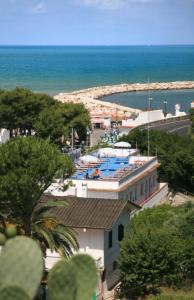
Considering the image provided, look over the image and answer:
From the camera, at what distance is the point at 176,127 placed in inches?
1905

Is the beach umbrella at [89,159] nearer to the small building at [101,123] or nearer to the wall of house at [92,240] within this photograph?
the wall of house at [92,240]

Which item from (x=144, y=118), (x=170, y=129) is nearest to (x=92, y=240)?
(x=170, y=129)

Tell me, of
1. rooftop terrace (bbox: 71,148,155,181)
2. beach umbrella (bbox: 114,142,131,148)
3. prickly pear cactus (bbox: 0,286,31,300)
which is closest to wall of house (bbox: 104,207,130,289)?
rooftop terrace (bbox: 71,148,155,181)

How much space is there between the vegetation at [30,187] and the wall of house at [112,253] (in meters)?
3.21

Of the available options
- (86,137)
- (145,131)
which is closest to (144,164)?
(145,131)

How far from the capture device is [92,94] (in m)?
125

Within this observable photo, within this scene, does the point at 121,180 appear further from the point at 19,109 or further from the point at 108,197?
the point at 19,109

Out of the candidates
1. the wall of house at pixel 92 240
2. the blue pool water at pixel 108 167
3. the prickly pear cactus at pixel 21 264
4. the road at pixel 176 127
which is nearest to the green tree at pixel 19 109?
the road at pixel 176 127

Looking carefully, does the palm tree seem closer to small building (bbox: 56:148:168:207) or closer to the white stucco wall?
small building (bbox: 56:148:168:207)

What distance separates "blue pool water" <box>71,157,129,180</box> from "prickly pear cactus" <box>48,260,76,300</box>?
20.5 m

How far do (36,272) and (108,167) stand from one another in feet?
77.3

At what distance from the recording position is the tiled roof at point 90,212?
→ 1967 cm

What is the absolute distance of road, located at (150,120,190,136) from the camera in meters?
45.6

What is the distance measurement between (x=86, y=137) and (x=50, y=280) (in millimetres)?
40775
